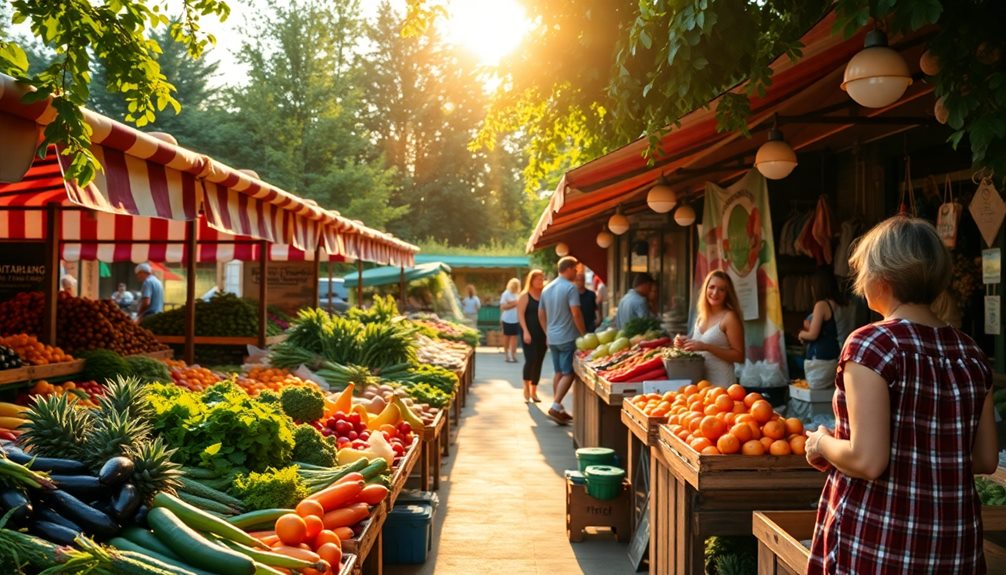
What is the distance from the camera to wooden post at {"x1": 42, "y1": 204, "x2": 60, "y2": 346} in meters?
6.27

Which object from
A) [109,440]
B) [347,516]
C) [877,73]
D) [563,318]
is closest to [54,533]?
[109,440]

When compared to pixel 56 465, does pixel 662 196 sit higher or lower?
higher

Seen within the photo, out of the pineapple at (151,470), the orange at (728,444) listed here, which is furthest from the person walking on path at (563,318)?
the pineapple at (151,470)

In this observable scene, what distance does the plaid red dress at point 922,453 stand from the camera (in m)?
2.47

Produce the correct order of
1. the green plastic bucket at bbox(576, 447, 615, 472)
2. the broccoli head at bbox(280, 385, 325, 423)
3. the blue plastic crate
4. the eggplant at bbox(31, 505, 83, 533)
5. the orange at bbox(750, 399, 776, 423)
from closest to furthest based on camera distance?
the eggplant at bbox(31, 505, 83, 533) < the orange at bbox(750, 399, 776, 423) < the broccoli head at bbox(280, 385, 325, 423) < the blue plastic crate < the green plastic bucket at bbox(576, 447, 615, 472)

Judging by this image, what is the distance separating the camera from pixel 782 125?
23.5 feet

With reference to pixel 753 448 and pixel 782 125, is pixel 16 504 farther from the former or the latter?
pixel 782 125

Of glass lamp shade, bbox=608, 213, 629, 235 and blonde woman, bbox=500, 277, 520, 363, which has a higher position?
glass lamp shade, bbox=608, 213, 629, 235

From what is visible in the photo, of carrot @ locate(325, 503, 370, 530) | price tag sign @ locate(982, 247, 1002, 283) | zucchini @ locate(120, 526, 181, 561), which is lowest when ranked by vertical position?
carrot @ locate(325, 503, 370, 530)

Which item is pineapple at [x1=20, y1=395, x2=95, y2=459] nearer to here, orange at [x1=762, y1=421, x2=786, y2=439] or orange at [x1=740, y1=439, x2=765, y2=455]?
orange at [x1=740, y1=439, x2=765, y2=455]

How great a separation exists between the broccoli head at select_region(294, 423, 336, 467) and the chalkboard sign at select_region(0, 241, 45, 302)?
16.3 feet

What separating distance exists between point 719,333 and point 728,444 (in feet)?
8.11

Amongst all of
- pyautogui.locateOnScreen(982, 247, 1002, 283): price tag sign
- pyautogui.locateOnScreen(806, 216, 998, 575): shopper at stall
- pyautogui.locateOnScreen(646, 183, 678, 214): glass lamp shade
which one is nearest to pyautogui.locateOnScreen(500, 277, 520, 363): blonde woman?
pyautogui.locateOnScreen(646, 183, 678, 214): glass lamp shade

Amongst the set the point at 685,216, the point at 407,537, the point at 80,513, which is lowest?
the point at 407,537
